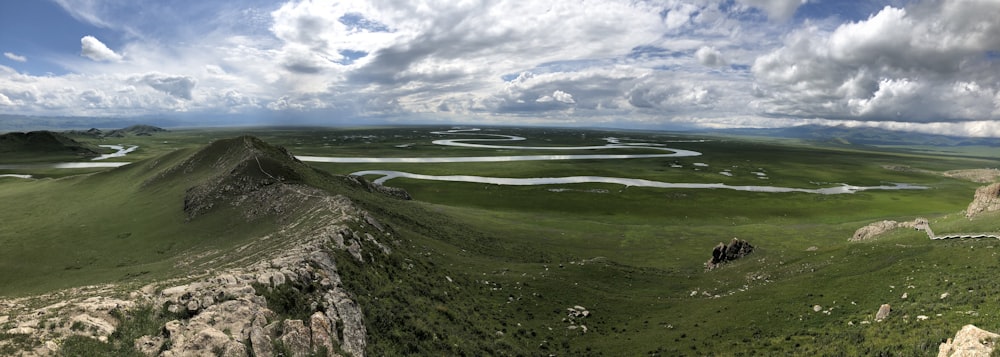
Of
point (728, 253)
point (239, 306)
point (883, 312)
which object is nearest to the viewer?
point (239, 306)

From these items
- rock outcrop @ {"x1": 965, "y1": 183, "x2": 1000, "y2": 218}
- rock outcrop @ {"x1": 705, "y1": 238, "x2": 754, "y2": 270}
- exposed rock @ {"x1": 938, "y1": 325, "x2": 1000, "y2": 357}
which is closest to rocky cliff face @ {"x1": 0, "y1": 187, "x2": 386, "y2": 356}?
exposed rock @ {"x1": 938, "y1": 325, "x2": 1000, "y2": 357}

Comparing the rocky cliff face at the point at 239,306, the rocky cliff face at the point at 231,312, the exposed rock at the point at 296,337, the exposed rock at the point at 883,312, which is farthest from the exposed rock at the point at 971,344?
the exposed rock at the point at 296,337

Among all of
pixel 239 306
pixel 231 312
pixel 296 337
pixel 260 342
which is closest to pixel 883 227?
pixel 296 337

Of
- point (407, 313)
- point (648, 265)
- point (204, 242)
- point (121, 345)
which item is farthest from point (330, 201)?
point (648, 265)

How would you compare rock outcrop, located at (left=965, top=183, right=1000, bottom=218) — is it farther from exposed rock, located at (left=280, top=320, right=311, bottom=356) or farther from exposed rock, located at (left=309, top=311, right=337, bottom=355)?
exposed rock, located at (left=280, top=320, right=311, bottom=356)

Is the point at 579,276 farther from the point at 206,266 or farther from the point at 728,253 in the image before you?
the point at 206,266

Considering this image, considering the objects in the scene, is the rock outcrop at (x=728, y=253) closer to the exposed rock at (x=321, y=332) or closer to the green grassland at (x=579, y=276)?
the green grassland at (x=579, y=276)
